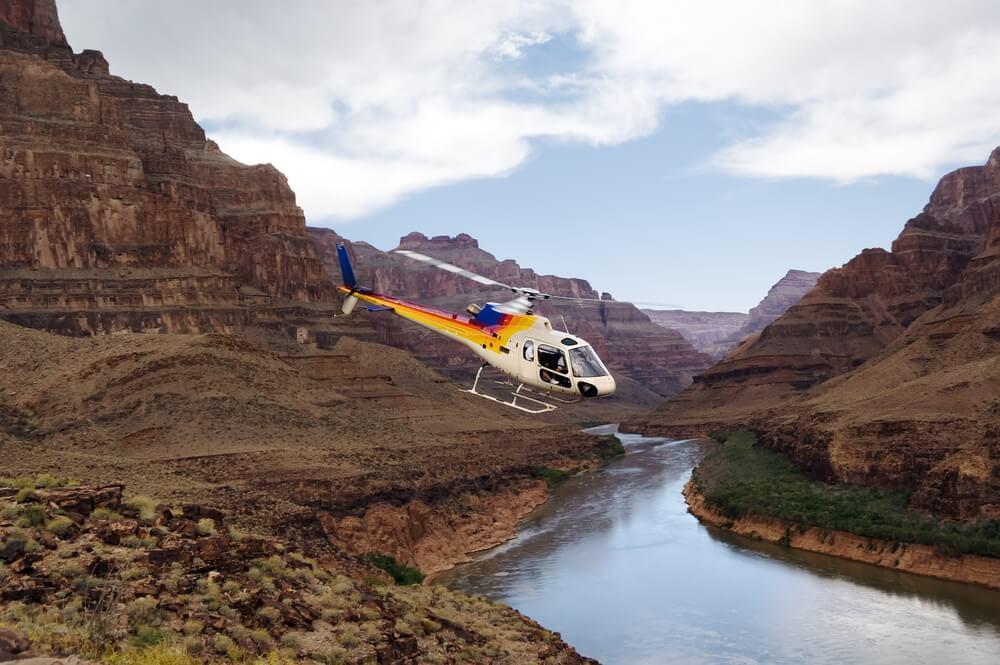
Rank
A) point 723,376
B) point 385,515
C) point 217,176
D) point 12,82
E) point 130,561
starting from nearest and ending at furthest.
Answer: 1. point 130,561
2. point 385,515
3. point 12,82
4. point 217,176
5. point 723,376

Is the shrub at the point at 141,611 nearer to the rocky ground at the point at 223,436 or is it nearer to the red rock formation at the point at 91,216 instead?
the rocky ground at the point at 223,436

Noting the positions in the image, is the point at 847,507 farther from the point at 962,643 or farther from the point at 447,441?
the point at 447,441

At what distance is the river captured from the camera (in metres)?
33.6

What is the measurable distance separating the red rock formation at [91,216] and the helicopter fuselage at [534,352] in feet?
176

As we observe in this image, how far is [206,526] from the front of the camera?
2169 centimetres

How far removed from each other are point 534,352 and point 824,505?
3016cm

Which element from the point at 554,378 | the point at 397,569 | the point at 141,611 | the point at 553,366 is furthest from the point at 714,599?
the point at 141,611

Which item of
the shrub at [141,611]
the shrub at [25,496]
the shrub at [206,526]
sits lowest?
the shrub at [141,611]

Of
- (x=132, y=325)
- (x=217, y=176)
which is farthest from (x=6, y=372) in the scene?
(x=217, y=176)

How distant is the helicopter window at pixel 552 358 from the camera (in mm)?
28328

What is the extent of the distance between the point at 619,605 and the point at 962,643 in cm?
1243

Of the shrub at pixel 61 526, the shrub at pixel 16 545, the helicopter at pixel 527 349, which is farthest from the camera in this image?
the helicopter at pixel 527 349

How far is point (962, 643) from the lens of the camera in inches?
1326

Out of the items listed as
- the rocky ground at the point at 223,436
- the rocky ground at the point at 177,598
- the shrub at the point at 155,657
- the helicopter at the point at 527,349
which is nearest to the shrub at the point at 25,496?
the rocky ground at the point at 177,598
